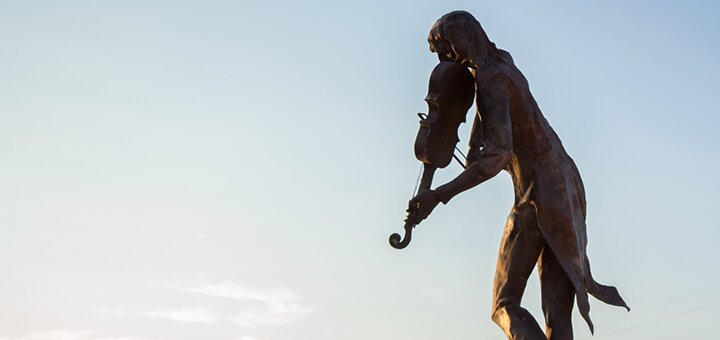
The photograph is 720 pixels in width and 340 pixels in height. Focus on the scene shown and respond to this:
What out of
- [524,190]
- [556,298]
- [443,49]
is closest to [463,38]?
[443,49]

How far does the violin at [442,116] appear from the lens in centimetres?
930

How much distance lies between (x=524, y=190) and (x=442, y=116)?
787 mm

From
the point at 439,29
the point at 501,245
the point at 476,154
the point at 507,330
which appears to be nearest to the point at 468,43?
the point at 439,29

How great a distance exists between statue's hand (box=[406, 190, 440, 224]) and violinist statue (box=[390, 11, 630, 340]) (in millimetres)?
240

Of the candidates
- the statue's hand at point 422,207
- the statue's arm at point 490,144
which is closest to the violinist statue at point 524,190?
the statue's arm at point 490,144

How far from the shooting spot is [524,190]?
30.9ft

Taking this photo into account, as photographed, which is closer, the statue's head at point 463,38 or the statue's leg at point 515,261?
the statue's leg at point 515,261

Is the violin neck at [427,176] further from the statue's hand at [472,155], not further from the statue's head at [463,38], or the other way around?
the statue's head at [463,38]

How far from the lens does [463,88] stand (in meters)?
9.52

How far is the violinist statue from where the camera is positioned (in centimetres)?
912

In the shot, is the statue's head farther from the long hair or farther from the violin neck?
the violin neck

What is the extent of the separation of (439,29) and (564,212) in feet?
5.19

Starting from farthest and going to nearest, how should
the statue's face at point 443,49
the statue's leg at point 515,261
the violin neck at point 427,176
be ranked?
the statue's face at point 443,49, the violin neck at point 427,176, the statue's leg at point 515,261

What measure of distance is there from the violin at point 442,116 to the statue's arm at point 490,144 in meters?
0.29
